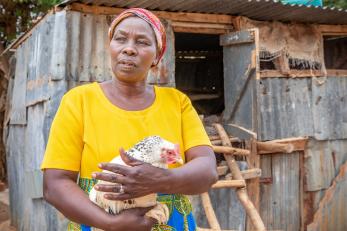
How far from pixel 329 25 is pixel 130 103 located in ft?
19.6

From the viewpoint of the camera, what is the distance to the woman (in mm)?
1504

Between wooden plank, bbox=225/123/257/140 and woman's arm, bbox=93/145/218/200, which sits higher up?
wooden plank, bbox=225/123/257/140

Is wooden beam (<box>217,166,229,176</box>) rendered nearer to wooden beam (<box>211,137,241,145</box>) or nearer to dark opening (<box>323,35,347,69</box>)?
wooden beam (<box>211,137,241,145</box>)

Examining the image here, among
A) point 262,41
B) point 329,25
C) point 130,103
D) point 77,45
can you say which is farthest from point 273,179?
point 130,103

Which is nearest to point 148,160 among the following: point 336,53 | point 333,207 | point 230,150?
point 230,150

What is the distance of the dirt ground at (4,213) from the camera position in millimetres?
8173

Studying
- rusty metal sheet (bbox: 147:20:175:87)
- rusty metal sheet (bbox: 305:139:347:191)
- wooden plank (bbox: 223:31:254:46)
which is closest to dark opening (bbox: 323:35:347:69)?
rusty metal sheet (bbox: 305:139:347:191)

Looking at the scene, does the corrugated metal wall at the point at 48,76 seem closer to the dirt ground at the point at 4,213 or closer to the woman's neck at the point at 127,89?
the dirt ground at the point at 4,213

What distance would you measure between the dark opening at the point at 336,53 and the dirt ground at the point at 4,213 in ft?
21.0

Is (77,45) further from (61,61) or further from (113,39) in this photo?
(113,39)

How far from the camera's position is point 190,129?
5.79 feet

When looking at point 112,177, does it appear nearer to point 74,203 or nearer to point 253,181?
point 74,203

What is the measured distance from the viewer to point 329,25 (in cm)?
695

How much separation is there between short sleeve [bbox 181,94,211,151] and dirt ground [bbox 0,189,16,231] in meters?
6.91
